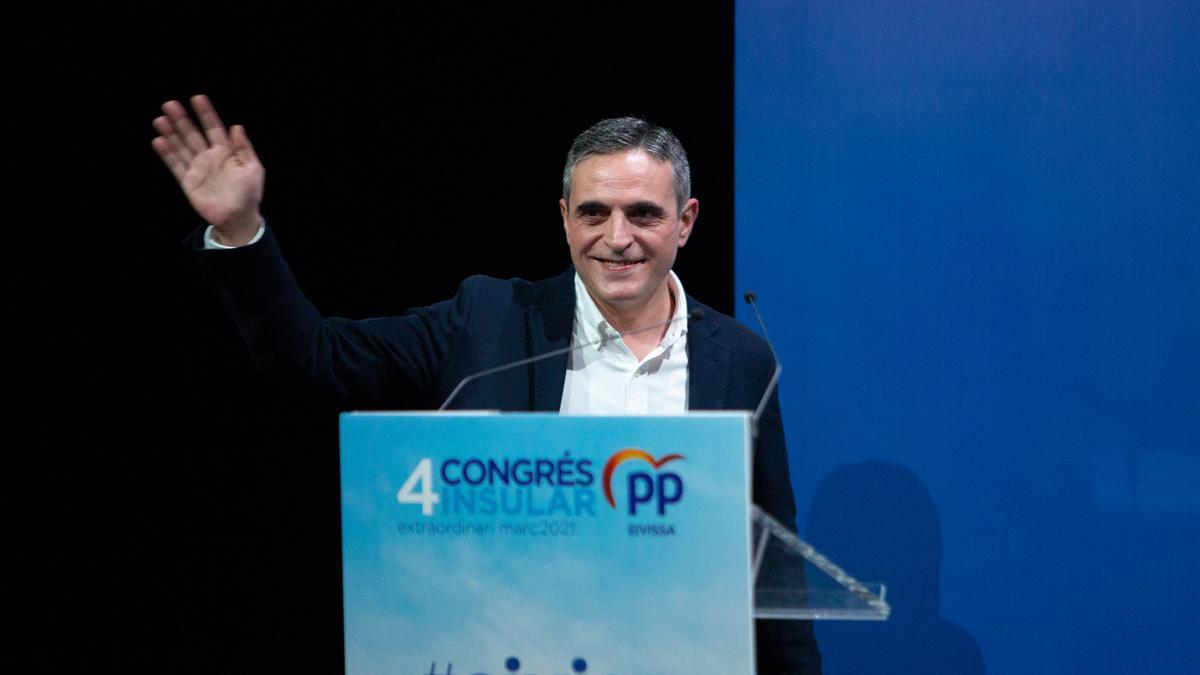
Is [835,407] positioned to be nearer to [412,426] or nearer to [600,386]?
[600,386]

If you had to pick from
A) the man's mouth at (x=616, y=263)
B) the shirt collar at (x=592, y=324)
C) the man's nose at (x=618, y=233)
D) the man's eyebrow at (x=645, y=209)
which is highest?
the man's eyebrow at (x=645, y=209)

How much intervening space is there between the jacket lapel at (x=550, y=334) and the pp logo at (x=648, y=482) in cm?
63

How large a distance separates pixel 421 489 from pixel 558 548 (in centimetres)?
23

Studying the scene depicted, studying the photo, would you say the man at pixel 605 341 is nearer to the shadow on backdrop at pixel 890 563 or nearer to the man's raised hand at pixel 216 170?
the man's raised hand at pixel 216 170

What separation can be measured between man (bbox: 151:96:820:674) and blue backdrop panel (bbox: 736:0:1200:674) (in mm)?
562

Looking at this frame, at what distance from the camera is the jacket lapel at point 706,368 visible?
231 centimetres

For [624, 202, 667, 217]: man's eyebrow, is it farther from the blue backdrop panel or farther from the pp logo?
the pp logo

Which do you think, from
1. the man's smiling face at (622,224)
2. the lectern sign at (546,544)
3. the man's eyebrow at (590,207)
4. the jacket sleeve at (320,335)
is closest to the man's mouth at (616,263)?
the man's smiling face at (622,224)

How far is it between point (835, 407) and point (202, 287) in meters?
1.77

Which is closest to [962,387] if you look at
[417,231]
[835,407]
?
[835,407]

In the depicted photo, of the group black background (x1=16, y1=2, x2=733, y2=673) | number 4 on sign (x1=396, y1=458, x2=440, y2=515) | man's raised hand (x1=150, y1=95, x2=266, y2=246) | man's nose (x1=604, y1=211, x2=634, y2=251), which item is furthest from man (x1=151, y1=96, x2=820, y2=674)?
black background (x1=16, y1=2, x2=733, y2=673)

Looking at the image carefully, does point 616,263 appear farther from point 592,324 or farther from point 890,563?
point 890,563

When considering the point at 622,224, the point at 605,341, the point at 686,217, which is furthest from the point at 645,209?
the point at 605,341

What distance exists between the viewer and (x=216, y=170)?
191 cm
